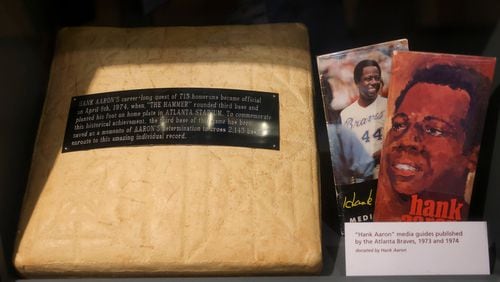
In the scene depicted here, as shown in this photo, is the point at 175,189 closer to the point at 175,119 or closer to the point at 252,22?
the point at 175,119

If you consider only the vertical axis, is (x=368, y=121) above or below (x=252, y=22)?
below

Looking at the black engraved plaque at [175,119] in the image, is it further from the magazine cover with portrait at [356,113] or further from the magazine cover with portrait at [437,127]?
the magazine cover with portrait at [437,127]

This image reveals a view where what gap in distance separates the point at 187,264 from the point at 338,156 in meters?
0.33

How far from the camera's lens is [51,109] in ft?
3.03

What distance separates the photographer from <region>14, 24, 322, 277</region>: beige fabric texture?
2.56 ft

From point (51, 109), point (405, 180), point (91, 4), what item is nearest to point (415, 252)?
point (405, 180)

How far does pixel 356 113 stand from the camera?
913mm

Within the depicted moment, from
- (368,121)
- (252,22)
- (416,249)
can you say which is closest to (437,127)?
(368,121)

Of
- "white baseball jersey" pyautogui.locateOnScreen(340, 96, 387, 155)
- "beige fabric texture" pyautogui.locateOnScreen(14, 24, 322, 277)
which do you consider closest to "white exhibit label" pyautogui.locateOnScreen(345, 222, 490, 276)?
"beige fabric texture" pyautogui.locateOnScreen(14, 24, 322, 277)

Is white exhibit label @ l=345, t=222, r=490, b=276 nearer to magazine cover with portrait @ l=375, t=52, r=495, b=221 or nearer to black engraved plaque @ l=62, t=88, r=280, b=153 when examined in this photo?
magazine cover with portrait @ l=375, t=52, r=495, b=221

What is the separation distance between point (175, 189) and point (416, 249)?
381 mm

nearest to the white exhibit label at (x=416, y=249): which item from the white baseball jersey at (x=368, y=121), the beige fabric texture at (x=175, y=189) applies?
the beige fabric texture at (x=175, y=189)

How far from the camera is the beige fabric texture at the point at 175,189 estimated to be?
2.56 feet

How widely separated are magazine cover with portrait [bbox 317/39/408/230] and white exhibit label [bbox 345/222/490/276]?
133 millimetres
